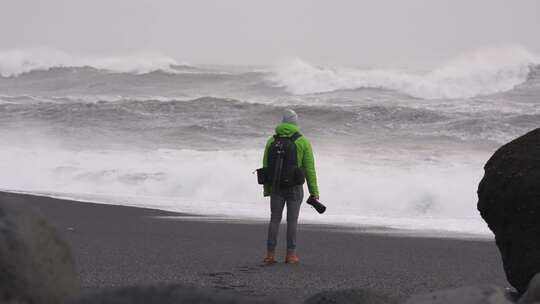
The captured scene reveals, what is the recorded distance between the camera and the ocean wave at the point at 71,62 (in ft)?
131

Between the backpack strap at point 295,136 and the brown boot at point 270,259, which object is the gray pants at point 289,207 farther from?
the backpack strap at point 295,136

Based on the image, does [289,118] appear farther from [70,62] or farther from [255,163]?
[70,62]

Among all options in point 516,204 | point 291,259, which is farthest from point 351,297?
point 291,259

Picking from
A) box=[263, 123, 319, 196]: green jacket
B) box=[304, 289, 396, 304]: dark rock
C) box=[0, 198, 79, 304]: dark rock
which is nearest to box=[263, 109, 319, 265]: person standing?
box=[263, 123, 319, 196]: green jacket

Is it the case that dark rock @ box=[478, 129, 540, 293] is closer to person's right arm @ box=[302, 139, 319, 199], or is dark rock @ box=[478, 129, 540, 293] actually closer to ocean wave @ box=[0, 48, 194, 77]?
person's right arm @ box=[302, 139, 319, 199]

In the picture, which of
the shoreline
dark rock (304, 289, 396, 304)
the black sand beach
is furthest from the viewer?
the shoreline

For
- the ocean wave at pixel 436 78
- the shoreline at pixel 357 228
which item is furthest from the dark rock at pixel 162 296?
the ocean wave at pixel 436 78

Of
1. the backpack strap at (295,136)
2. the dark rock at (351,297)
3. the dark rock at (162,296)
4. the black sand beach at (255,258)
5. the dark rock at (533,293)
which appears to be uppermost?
the backpack strap at (295,136)

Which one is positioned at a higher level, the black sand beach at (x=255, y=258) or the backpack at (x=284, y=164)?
the backpack at (x=284, y=164)

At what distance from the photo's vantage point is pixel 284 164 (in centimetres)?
780

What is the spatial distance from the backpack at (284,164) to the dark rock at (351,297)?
2.70 metres

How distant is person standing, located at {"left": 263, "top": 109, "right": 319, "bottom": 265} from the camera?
307 inches

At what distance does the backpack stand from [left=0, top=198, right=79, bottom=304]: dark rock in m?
4.10

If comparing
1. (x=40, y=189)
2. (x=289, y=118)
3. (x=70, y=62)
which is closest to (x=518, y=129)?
(x=40, y=189)
